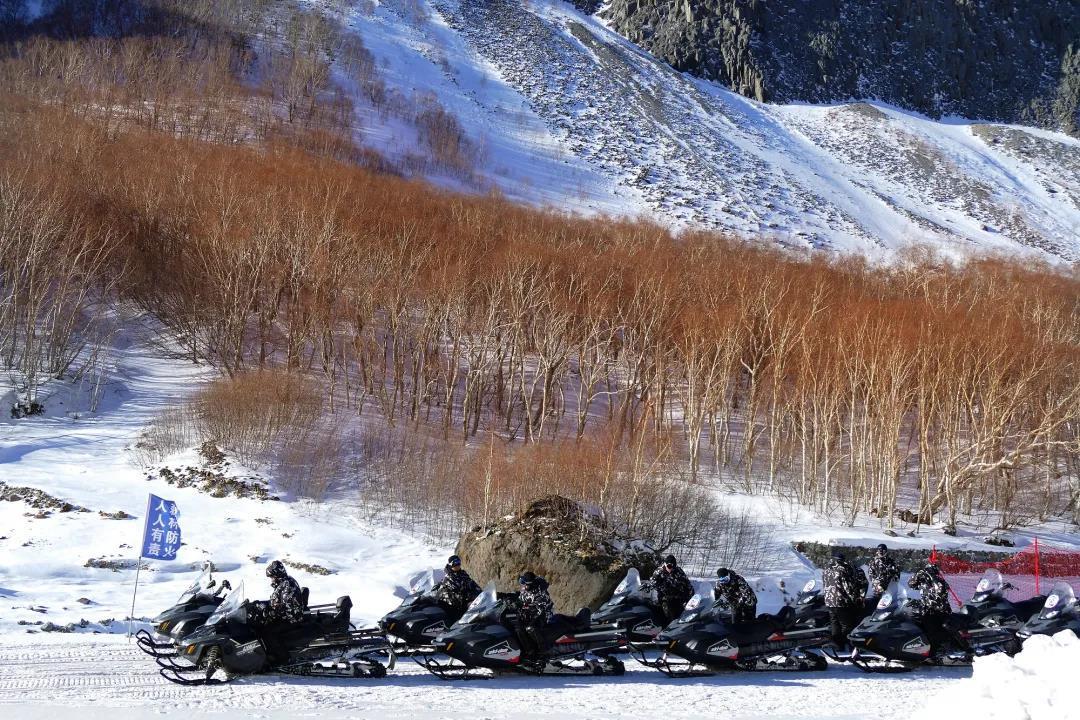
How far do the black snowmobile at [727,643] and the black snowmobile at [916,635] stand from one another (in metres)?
0.65

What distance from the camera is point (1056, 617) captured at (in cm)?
1312

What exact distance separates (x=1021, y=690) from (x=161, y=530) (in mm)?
11499

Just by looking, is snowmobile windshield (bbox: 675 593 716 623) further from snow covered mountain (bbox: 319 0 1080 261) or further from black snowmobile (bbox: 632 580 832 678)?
snow covered mountain (bbox: 319 0 1080 261)

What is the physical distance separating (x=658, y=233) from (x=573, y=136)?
110ft

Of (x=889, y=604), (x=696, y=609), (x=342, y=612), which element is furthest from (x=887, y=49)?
(x=342, y=612)

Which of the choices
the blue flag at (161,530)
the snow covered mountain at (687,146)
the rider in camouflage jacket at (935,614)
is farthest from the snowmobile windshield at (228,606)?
the snow covered mountain at (687,146)

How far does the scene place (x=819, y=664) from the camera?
1241 centimetres

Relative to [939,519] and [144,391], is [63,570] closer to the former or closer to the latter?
[144,391]

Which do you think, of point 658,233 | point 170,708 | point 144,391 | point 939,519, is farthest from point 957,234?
point 170,708

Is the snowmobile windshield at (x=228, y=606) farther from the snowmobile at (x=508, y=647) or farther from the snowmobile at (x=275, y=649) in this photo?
the snowmobile at (x=508, y=647)

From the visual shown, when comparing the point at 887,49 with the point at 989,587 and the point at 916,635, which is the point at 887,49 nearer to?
the point at 989,587

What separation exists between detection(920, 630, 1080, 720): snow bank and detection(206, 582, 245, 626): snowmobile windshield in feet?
25.0

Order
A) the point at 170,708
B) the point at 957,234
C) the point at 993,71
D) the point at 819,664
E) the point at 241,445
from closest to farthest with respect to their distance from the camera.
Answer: the point at 170,708 < the point at 819,664 < the point at 241,445 < the point at 957,234 < the point at 993,71

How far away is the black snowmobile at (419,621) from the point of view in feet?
38.0
